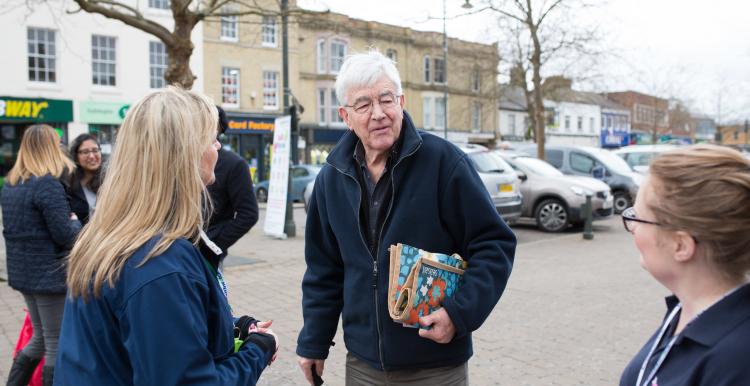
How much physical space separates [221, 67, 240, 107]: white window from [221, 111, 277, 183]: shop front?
55 cm

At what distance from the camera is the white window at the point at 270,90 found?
31047 mm

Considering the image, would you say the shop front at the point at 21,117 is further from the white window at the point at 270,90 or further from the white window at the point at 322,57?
the white window at the point at 322,57

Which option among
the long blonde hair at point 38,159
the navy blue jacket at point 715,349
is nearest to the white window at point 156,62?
the long blonde hair at point 38,159

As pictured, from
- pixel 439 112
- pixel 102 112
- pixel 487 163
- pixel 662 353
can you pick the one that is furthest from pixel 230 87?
pixel 662 353

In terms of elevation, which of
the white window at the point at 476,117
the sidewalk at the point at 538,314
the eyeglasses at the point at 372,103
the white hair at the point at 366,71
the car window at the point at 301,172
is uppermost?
the white window at the point at 476,117

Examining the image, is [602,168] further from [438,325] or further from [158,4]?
[158,4]

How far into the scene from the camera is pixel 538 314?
661 cm

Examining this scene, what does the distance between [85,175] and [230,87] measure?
85.2 ft

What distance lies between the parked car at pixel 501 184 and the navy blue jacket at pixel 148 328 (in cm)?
1031

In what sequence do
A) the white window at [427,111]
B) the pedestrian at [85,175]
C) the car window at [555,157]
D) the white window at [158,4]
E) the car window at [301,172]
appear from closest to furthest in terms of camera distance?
the pedestrian at [85,175] → the car window at [555,157] → the car window at [301,172] → the white window at [158,4] → the white window at [427,111]

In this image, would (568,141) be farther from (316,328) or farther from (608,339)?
(316,328)

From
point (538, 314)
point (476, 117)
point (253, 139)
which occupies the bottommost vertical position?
point (538, 314)

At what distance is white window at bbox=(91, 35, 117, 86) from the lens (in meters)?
24.7

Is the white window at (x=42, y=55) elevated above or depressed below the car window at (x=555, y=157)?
above
